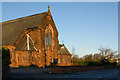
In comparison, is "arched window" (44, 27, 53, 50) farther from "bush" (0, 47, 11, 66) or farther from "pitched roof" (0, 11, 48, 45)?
"bush" (0, 47, 11, 66)

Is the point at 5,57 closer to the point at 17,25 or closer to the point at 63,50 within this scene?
the point at 63,50

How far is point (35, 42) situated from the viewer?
134 feet

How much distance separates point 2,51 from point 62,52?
31.8 m

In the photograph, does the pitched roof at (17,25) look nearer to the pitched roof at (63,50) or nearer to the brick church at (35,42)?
the brick church at (35,42)

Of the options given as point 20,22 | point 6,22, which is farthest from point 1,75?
point 6,22

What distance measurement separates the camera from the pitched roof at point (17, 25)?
43350 mm

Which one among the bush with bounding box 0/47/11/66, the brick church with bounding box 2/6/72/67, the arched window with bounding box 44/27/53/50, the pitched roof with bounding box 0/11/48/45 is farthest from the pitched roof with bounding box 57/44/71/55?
the bush with bounding box 0/47/11/66

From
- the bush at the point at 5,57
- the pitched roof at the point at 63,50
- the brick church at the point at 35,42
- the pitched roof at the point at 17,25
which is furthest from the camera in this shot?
the pitched roof at the point at 63,50

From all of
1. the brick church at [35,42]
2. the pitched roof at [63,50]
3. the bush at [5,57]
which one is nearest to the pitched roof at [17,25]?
the brick church at [35,42]

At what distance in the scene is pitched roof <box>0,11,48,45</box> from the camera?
1707 inches

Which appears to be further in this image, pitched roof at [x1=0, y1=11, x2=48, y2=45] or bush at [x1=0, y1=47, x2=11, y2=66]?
pitched roof at [x1=0, y1=11, x2=48, y2=45]

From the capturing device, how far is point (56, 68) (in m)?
23.2

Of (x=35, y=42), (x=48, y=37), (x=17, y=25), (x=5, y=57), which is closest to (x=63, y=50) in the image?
(x=48, y=37)

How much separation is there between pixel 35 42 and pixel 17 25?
36.7ft
